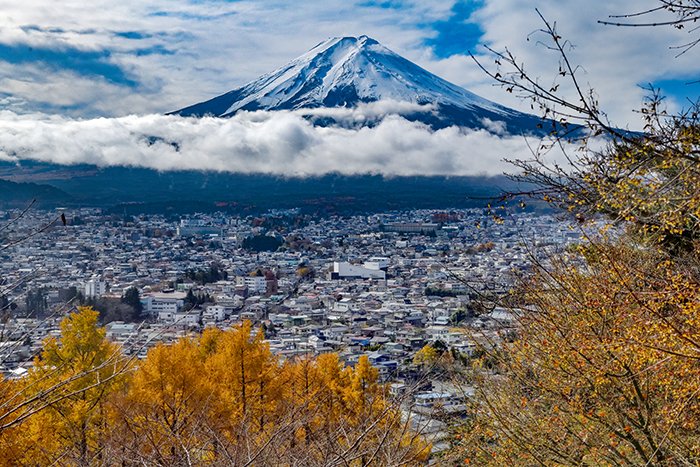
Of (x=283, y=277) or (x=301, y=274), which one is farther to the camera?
(x=301, y=274)

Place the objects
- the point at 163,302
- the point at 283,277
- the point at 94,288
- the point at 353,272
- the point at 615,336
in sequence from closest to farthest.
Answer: the point at 615,336 → the point at 163,302 → the point at 94,288 → the point at 283,277 → the point at 353,272

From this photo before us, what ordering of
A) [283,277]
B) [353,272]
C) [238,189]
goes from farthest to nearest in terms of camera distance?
1. [238,189]
2. [353,272]
3. [283,277]

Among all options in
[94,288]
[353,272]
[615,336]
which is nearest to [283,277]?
[353,272]

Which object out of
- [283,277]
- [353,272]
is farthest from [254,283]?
[353,272]

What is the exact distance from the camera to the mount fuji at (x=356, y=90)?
16138 cm

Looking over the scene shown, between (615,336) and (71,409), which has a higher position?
(615,336)

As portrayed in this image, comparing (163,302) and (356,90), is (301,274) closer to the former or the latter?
(163,302)

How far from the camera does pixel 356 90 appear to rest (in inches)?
6663

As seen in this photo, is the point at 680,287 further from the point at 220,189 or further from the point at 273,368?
the point at 220,189

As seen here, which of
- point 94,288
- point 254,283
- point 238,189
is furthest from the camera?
point 238,189

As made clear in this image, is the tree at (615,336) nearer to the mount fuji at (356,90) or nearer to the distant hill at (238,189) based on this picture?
the distant hill at (238,189)

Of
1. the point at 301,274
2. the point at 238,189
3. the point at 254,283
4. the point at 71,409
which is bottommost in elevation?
the point at 301,274

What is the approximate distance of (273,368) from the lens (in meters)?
14.0

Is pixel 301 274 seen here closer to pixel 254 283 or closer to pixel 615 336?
pixel 254 283
